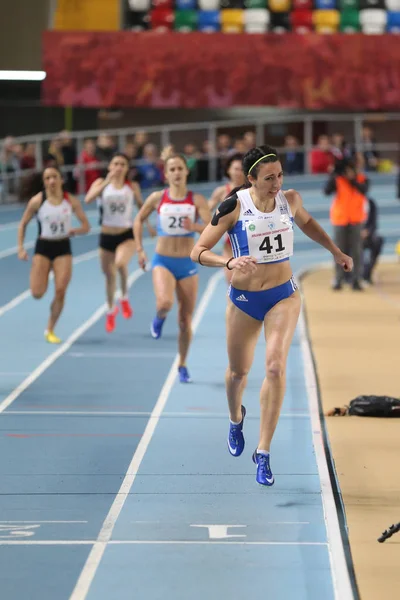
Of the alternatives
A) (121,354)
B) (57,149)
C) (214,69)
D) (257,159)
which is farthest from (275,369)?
(214,69)

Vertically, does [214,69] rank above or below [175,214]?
above

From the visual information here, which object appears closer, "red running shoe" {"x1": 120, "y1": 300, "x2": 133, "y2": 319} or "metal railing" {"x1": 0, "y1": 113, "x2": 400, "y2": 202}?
"red running shoe" {"x1": 120, "y1": 300, "x2": 133, "y2": 319}

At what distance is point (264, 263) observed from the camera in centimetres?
852

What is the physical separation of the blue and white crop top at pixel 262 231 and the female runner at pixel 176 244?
359 cm

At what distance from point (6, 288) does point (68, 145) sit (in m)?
7.30

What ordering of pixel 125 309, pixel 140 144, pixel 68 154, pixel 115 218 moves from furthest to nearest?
pixel 140 144 → pixel 68 154 → pixel 125 309 → pixel 115 218

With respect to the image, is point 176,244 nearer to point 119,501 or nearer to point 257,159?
point 257,159

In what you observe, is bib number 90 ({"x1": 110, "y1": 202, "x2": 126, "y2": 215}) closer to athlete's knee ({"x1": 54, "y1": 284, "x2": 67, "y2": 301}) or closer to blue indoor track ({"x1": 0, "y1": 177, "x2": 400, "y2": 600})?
blue indoor track ({"x1": 0, "y1": 177, "x2": 400, "y2": 600})

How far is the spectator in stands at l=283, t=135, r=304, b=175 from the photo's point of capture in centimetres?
3080

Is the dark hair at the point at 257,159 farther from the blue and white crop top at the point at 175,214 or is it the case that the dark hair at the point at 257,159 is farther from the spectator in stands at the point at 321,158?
the spectator in stands at the point at 321,158

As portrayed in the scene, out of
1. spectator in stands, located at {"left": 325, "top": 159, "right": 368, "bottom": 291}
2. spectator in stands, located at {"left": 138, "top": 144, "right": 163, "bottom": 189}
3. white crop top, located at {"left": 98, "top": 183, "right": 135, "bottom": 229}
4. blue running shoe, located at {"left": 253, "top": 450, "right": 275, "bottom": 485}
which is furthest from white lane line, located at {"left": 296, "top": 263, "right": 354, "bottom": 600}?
spectator in stands, located at {"left": 138, "top": 144, "right": 163, "bottom": 189}

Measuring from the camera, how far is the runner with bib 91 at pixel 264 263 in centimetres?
836

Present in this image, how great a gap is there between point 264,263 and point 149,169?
65.4ft

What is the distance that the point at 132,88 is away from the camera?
31.5 m
